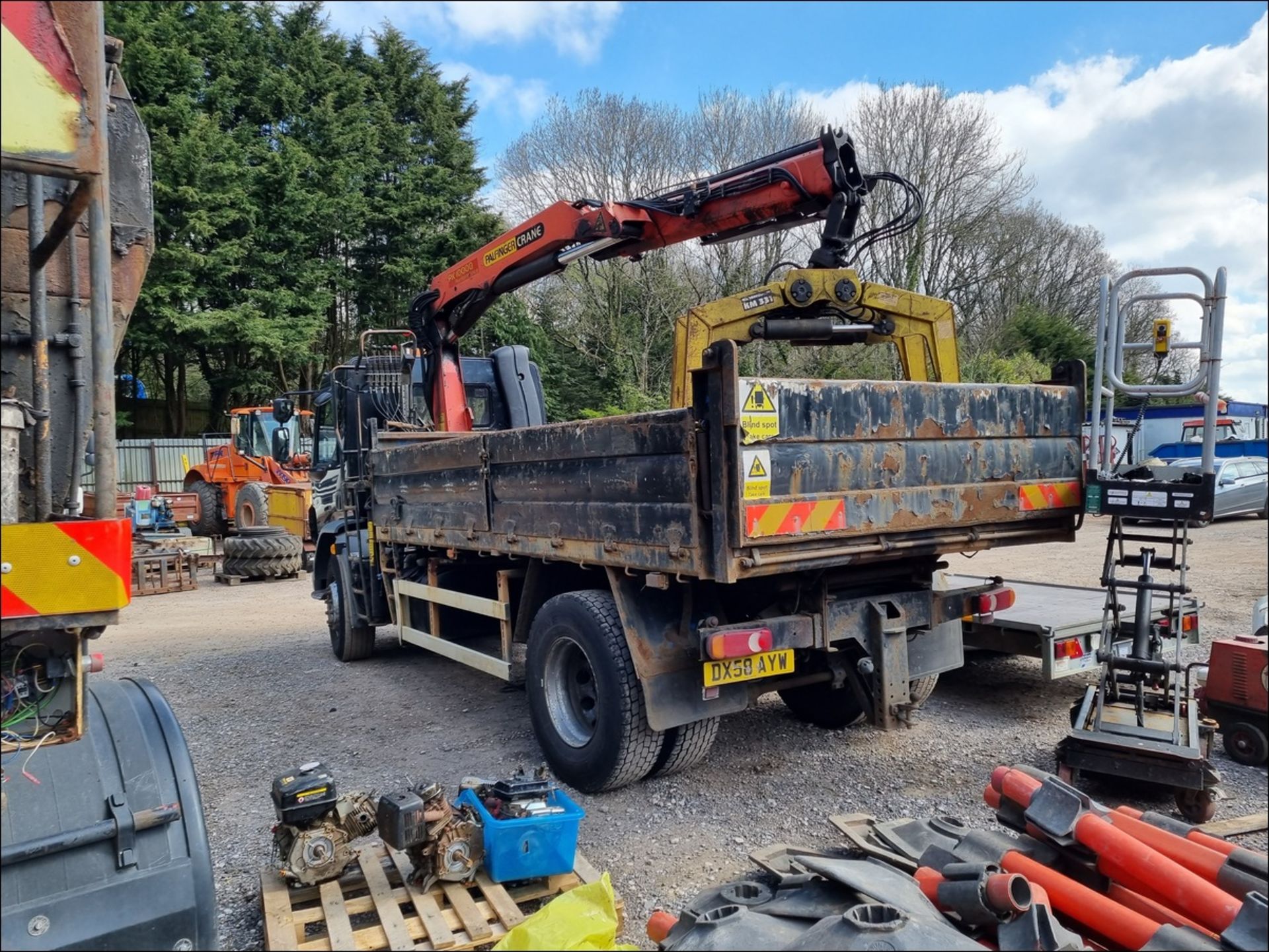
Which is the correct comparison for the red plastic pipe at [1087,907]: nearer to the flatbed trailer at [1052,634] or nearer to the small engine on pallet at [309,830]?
the flatbed trailer at [1052,634]

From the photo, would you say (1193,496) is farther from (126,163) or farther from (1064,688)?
(126,163)

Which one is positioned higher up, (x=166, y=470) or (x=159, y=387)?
(x=159, y=387)

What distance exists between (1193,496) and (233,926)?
4.42 metres

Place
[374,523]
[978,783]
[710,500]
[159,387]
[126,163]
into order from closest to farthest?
[126,163]
[710,500]
[978,783]
[374,523]
[159,387]

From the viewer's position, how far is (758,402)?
11.4ft

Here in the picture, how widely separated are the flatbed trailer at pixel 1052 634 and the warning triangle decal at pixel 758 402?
2.13 meters

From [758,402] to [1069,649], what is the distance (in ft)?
10.1

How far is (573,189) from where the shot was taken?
22.3 meters

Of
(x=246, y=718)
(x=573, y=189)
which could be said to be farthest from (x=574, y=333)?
(x=246, y=718)

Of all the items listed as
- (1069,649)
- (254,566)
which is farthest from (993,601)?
(254,566)

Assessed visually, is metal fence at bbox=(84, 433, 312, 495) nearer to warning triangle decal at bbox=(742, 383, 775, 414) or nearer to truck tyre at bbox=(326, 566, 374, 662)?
truck tyre at bbox=(326, 566, 374, 662)

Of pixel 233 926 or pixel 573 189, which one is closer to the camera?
pixel 233 926

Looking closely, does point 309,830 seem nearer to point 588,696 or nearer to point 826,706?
point 588,696

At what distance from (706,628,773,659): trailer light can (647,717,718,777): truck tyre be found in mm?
670
